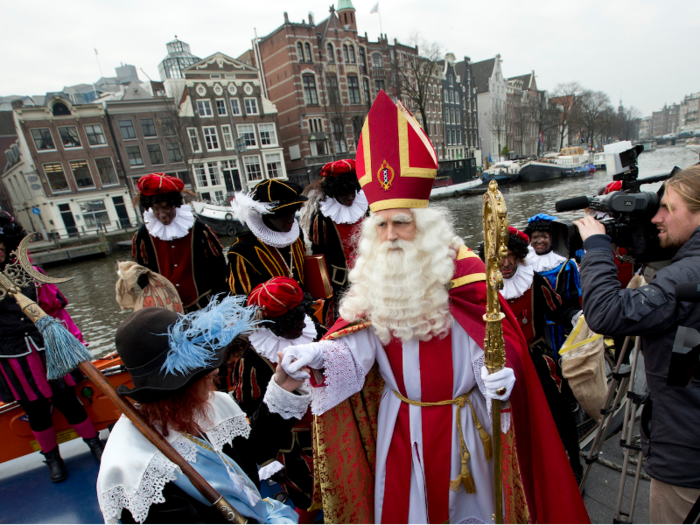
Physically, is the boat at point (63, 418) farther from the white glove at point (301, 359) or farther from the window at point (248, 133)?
the window at point (248, 133)

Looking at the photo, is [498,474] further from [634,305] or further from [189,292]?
[189,292]

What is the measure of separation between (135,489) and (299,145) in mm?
33989

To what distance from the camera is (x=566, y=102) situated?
49.3 metres

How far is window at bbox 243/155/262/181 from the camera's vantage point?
30797mm

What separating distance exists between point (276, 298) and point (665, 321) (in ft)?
5.86

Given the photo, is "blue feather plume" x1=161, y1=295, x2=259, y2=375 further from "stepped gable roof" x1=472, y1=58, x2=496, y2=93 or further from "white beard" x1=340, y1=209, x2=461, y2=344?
"stepped gable roof" x1=472, y1=58, x2=496, y2=93

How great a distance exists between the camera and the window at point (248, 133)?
30.2 metres

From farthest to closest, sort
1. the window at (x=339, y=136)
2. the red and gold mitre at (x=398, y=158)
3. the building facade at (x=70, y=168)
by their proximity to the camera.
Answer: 1. the window at (x=339, y=136)
2. the building facade at (x=70, y=168)
3. the red and gold mitre at (x=398, y=158)

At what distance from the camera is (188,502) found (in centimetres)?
110

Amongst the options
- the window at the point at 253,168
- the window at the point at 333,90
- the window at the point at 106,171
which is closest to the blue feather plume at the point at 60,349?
the window at the point at 253,168

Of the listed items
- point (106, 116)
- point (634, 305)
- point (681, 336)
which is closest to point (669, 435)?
point (681, 336)

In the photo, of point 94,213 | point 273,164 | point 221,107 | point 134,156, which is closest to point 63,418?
point 94,213

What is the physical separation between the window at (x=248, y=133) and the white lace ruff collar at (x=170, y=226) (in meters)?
29.4

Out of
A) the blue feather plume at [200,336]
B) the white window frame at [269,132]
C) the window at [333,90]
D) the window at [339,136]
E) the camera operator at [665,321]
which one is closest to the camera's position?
the blue feather plume at [200,336]
